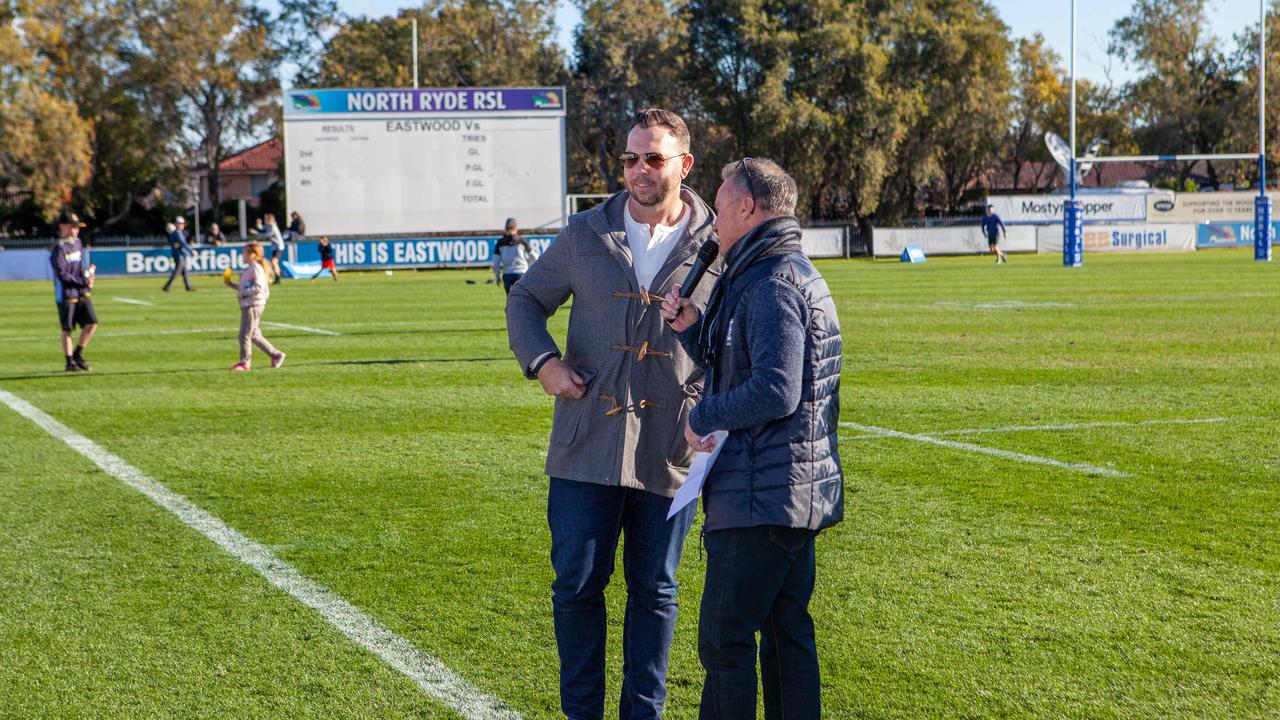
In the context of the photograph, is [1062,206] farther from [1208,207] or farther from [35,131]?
[35,131]

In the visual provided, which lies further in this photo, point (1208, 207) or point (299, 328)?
point (1208, 207)

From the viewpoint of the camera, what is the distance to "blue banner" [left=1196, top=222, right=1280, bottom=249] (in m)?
52.8

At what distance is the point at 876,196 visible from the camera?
58719mm

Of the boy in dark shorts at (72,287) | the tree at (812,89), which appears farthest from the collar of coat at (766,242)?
the tree at (812,89)

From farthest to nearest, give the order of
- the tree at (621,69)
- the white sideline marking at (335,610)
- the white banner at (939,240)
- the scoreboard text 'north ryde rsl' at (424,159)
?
the tree at (621,69)
the white banner at (939,240)
the scoreboard text 'north ryde rsl' at (424,159)
the white sideline marking at (335,610)

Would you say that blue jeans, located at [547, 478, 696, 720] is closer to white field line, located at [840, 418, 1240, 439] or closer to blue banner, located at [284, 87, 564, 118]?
white field line, located at [840, 418, 1240, 439]

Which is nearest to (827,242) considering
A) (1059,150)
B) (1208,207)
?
(1059,150)

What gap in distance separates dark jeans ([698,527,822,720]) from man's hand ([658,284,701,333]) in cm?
57

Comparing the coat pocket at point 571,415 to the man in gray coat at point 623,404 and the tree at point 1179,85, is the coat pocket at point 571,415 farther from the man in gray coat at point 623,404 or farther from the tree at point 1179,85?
the tree at point 1179,85

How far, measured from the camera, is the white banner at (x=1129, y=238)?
51.8 metres

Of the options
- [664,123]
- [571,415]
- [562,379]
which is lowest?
[571,415]

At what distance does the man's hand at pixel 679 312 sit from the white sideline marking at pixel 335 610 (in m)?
1.48

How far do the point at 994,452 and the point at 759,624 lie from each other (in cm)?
565

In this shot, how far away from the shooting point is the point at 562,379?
4.14m
